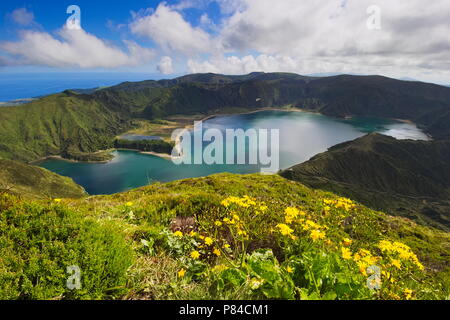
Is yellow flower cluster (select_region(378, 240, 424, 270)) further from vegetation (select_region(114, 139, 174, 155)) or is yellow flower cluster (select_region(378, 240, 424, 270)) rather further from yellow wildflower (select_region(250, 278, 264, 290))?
vegetation (select_region(114, 139, 174, 155))

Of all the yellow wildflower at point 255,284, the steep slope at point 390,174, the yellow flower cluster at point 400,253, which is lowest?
the steep slope at point 390,174

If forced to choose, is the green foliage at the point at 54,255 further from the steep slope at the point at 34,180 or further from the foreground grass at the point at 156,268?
the steep slope at the point at 34,180

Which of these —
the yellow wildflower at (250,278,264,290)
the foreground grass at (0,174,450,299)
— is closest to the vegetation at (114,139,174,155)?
the foreground grass at (0,174,450,299)

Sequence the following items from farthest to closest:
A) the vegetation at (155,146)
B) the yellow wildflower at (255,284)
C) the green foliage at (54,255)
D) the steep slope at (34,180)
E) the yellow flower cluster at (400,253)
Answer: the vegetation at (155,146) → the steep slope at (34,180) → the yellow flower cluster at (400,253) → the yellow wildflower at (255,284) → the green foliage at (54,255)

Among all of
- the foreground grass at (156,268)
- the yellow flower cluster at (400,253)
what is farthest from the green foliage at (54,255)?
the yellow flower cluster at (400,253)

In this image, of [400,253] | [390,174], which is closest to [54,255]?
[400,253]

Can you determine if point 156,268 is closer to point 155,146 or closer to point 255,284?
point 255,284

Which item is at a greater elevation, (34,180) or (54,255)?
(54,255)

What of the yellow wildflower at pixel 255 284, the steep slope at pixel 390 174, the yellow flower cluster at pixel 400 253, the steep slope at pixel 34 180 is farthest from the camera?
the steep slope at pixel 390 174

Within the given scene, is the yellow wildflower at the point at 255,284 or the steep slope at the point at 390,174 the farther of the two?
the steep slope at the point at 390,174
